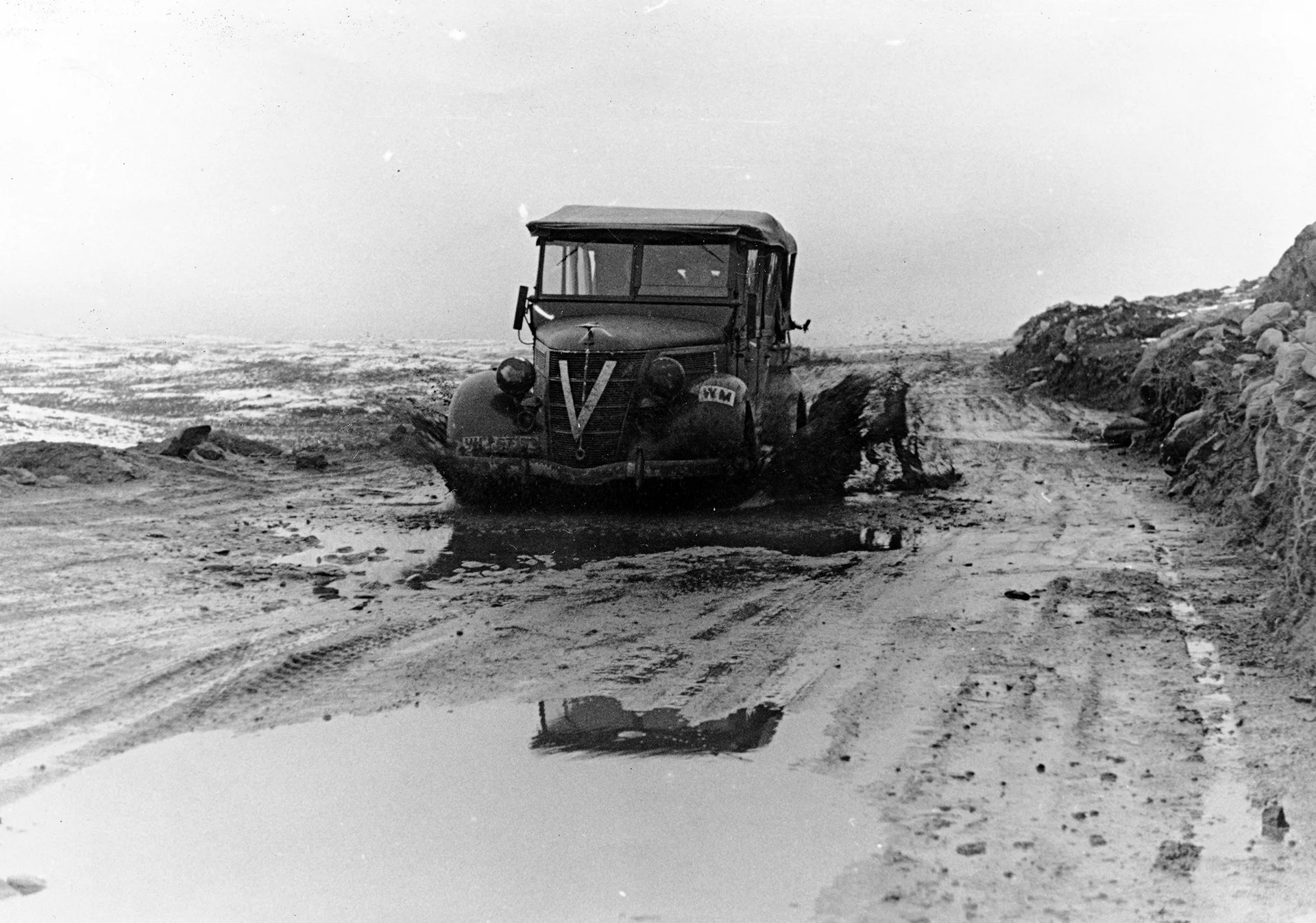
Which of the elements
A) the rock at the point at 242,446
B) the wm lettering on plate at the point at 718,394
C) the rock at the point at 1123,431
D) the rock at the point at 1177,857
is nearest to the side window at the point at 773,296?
the wm lettering on plate at the point at 718,394

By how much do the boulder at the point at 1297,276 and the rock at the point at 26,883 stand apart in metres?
10.1

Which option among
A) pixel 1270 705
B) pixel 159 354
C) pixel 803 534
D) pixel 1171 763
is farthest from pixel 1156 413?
pixel 159 354

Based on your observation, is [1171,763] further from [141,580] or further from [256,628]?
[141,580]

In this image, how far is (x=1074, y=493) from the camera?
11.2 meters

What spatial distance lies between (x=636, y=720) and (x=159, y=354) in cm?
2274

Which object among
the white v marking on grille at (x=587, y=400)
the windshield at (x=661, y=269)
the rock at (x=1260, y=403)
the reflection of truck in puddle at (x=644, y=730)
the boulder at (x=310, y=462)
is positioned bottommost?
the reflection of truck in puddle at (x=644, y=730)

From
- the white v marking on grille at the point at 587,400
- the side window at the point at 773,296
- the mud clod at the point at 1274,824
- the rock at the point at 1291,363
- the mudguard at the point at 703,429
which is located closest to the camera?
the mud clod at the point at 1274,824

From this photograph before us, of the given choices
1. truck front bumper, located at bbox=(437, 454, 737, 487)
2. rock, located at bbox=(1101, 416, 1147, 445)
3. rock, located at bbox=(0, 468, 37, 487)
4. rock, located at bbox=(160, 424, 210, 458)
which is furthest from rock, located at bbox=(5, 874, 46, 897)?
rock, located at bbox=(1101, 416, 1147, 445)

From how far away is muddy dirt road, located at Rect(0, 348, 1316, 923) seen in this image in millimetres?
3645

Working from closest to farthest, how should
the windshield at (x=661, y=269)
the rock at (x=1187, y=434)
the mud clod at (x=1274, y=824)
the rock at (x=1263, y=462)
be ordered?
the mud clod at (x=1274, y=824)
the rock at (x=1263, y=462)
the windshield at (x=661, y=269)
the rock at (x=1187, y=434)

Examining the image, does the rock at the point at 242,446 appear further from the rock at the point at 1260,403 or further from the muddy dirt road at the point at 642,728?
the rock at the point at 1260,403

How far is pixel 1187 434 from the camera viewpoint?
39.0ft

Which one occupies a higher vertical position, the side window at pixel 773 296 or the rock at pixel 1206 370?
the side window at pixel 773 296

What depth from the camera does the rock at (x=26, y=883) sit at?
11.6 feet
